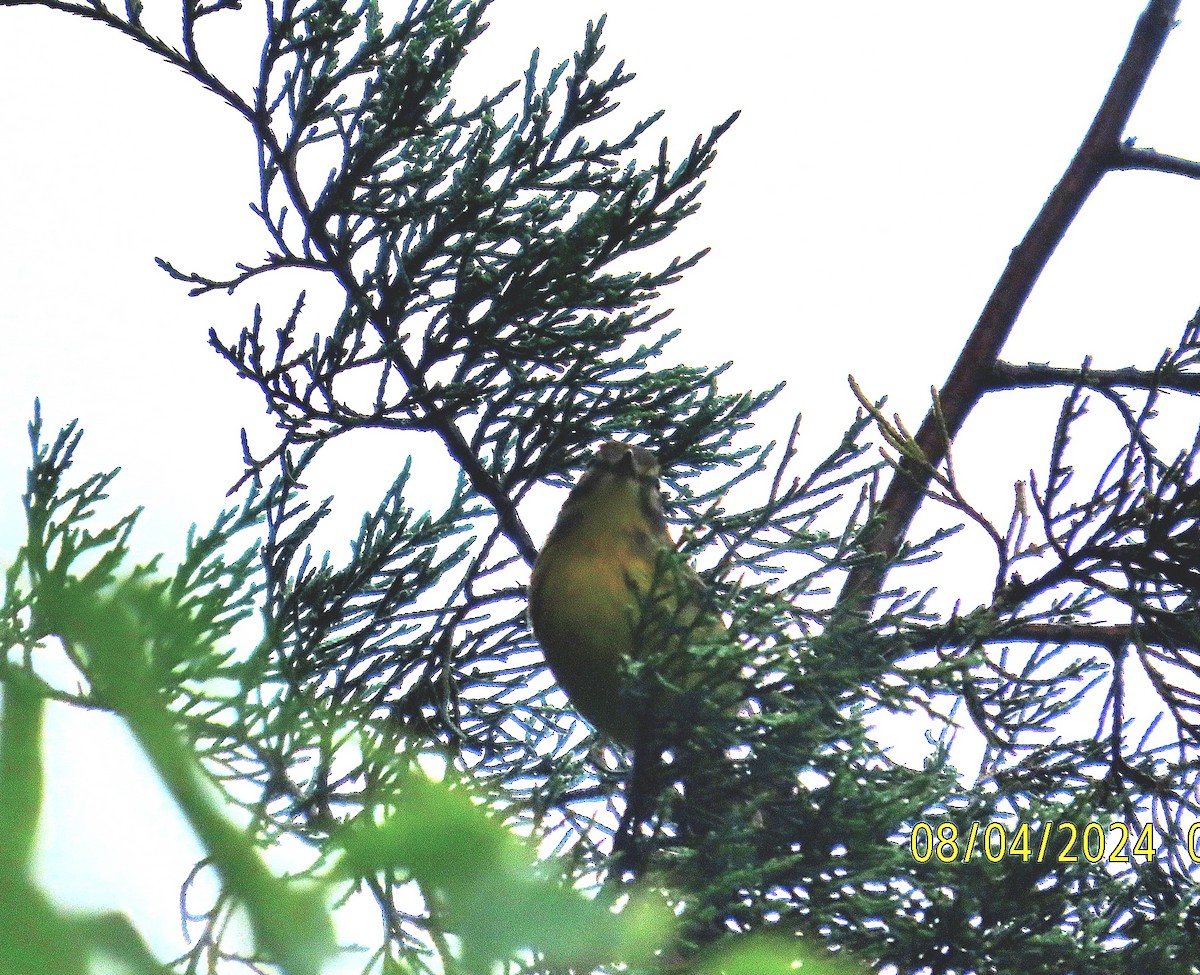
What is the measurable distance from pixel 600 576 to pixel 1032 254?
178cm

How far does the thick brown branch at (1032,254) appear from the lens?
398 cm

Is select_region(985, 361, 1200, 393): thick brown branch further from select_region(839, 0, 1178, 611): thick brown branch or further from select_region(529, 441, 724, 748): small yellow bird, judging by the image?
select_region(529, 441, 724, 748): small yellow bird

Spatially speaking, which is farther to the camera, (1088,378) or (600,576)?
(600,576)

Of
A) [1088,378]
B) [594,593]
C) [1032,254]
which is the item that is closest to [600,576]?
[594,593]

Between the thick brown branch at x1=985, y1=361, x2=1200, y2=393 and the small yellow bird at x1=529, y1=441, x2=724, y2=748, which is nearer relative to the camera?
the thick brown branch at x1=985, y1=361, x2=1200, y2=393

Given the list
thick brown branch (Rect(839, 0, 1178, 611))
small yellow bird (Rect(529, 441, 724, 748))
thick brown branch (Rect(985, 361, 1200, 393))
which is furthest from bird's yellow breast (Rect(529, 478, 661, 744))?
thick brown branch (Rect(985, 361, 1200, 393))

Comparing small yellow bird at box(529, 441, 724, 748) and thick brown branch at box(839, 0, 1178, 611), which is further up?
thick brown branch at box(839, 0, 1178, 611)

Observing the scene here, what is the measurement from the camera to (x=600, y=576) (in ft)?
12.3

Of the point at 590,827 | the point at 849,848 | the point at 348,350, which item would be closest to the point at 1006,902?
the point at 849,848

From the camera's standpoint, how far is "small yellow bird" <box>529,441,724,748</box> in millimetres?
3660

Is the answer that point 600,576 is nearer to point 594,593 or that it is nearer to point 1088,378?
point 594,593

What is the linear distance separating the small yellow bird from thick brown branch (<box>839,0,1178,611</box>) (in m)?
0.72

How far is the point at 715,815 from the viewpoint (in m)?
2.77

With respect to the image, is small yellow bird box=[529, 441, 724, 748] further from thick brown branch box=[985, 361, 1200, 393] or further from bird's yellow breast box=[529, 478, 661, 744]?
thick brown branch box=[985, 361, 1200, 393]
